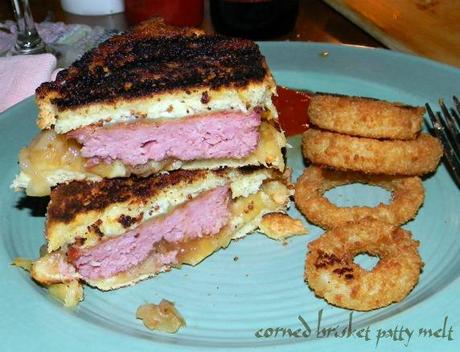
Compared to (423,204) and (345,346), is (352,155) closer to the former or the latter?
(423,204)

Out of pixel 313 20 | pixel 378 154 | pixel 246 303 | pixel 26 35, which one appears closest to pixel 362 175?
pixel 378 154

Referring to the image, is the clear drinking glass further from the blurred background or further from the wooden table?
the wooden table

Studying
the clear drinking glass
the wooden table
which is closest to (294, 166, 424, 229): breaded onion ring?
the wooden table

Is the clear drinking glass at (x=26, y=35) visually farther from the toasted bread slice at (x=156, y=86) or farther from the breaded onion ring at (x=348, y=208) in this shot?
the breaded onion ring at (x=348, y=208)

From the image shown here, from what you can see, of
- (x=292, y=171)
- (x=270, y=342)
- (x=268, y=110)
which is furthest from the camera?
(x=292, y=171)

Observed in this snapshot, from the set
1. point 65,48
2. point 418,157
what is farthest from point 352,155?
point 65,48

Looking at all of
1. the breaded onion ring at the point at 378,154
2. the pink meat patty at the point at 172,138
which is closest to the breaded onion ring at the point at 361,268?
the breaded onion ring at the point at 378,154
